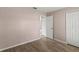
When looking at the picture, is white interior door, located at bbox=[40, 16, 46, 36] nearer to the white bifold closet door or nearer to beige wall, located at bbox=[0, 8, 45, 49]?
beige wall, located at bbox=[0, 8, 45, 49]

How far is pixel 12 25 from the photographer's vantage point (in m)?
3.31

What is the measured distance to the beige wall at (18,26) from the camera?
3.01 metres

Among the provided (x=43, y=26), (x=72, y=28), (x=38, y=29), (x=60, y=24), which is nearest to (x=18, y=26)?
(x=38, y=29)

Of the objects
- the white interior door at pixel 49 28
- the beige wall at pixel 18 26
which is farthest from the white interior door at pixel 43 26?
the white interior door at pixel 49 28

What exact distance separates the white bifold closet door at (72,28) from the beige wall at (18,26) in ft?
4.82

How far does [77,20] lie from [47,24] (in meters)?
1.65

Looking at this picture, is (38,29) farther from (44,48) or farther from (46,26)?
(44,48)

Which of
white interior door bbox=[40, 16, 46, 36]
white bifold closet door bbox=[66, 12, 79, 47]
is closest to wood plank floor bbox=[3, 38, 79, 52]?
white bifold closet door bbox=[66, 12, 79, 47]

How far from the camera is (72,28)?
135 inches

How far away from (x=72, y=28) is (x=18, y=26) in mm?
2472

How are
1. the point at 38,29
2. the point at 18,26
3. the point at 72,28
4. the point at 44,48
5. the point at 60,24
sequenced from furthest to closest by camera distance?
1. the point at 38,29
2. the point at 60,24
3. the point at 18,26
4. the point at 72,28
5. the point at 44,48

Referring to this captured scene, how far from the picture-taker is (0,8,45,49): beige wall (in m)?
3.01

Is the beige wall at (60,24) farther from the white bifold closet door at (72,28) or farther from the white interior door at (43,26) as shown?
the white interior door at (43,26)
